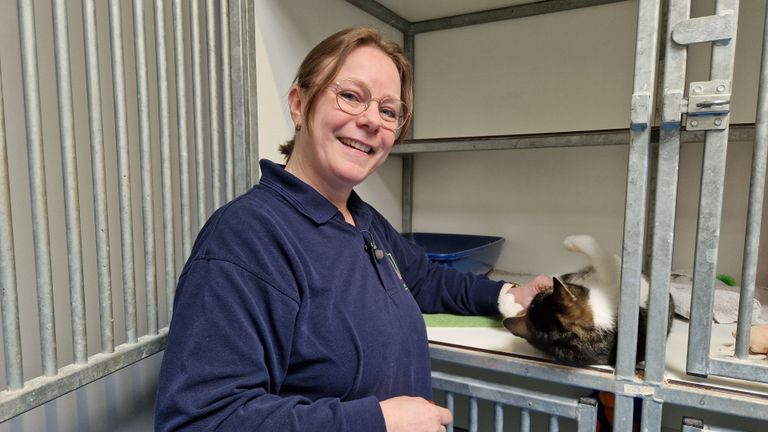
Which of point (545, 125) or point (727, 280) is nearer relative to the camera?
point (727, 280)

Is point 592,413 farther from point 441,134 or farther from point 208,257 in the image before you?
point 441,134

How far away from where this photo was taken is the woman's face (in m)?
0.79

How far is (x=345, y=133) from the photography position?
0.80 m

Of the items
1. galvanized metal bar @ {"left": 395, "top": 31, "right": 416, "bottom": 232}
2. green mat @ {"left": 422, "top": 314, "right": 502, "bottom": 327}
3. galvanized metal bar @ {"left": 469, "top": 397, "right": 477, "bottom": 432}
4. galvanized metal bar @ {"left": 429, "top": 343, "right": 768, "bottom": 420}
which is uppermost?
galvanized metal bar @ {"left": 395, "top": 31, "right": 416, "bottom": 232}

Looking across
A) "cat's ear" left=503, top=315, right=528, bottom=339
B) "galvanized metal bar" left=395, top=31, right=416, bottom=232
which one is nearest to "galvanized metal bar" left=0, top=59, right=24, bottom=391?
"cat's ear" left=503, top=315, right=528, bottom=339

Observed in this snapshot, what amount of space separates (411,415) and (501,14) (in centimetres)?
156

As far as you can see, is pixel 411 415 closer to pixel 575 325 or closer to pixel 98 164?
pixel 575 325

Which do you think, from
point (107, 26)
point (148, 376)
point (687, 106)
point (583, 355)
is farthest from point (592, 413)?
point (107, 26)

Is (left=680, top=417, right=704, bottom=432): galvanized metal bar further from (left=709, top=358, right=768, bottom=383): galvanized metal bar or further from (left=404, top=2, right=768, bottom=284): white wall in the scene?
(left=404, top=2, right=768, bottom=284): white wall

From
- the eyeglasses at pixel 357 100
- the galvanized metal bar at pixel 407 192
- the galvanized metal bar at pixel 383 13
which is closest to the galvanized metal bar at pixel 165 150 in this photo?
the eyeglasses at pixel 357 100

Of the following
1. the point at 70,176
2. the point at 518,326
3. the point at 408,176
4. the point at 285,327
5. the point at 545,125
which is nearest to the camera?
the point at 285,327

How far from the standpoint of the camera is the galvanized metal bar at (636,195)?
2.53 ft

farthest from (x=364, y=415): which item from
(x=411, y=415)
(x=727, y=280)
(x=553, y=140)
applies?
(x=727, y=280)

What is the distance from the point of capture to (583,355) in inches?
34.7
